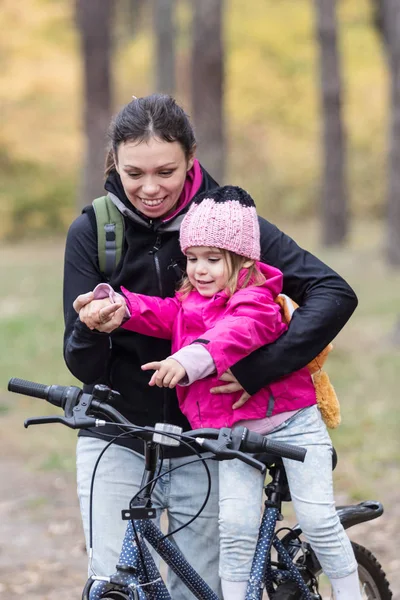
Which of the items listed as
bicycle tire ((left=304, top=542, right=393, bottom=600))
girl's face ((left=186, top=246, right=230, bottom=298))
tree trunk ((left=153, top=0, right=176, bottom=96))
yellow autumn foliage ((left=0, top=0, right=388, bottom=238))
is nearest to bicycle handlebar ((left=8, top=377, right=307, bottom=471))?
girl's face ((left=186, top=246, right=230, bottom=298))

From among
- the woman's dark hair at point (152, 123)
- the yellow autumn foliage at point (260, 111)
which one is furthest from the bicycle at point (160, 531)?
the yellow autumn foliage at point (260, 111)

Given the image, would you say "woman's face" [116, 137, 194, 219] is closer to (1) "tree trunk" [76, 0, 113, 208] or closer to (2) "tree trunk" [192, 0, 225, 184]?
(2) "tree trunk" [192, 0, 225, 184]

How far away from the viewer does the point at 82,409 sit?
114 inches

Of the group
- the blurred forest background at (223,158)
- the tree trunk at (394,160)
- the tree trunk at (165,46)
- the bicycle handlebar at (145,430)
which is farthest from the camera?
the tree trunk at (165,46)

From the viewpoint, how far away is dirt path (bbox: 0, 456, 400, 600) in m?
5.37

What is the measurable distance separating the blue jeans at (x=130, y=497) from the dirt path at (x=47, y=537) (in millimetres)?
1825

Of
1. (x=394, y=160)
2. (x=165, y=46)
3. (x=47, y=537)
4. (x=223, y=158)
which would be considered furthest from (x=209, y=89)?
(x=165, y=46)

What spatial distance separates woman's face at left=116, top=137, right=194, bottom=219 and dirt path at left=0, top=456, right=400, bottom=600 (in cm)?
A: 270

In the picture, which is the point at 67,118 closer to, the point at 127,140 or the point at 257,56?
the point at 257,56

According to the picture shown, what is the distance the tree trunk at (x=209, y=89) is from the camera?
36.6 feet

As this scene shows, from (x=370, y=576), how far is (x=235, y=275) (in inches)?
57.3

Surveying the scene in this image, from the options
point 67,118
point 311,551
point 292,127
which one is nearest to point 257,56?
point 292,127

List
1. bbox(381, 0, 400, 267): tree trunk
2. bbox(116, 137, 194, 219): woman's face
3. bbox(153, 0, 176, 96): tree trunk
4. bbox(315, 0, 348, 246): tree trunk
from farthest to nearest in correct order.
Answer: bbox(315, 0, 348, 246): tree trunk → bbox(153, 0, 176, 96): tree trunk → bbox(381, 0, 400, 267): tree trunk → bbox(116, 137, 194, 219): woman's face

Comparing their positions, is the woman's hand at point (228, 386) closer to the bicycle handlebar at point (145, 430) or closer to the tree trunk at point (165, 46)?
the bicycle handlebar at point (145, 430)
